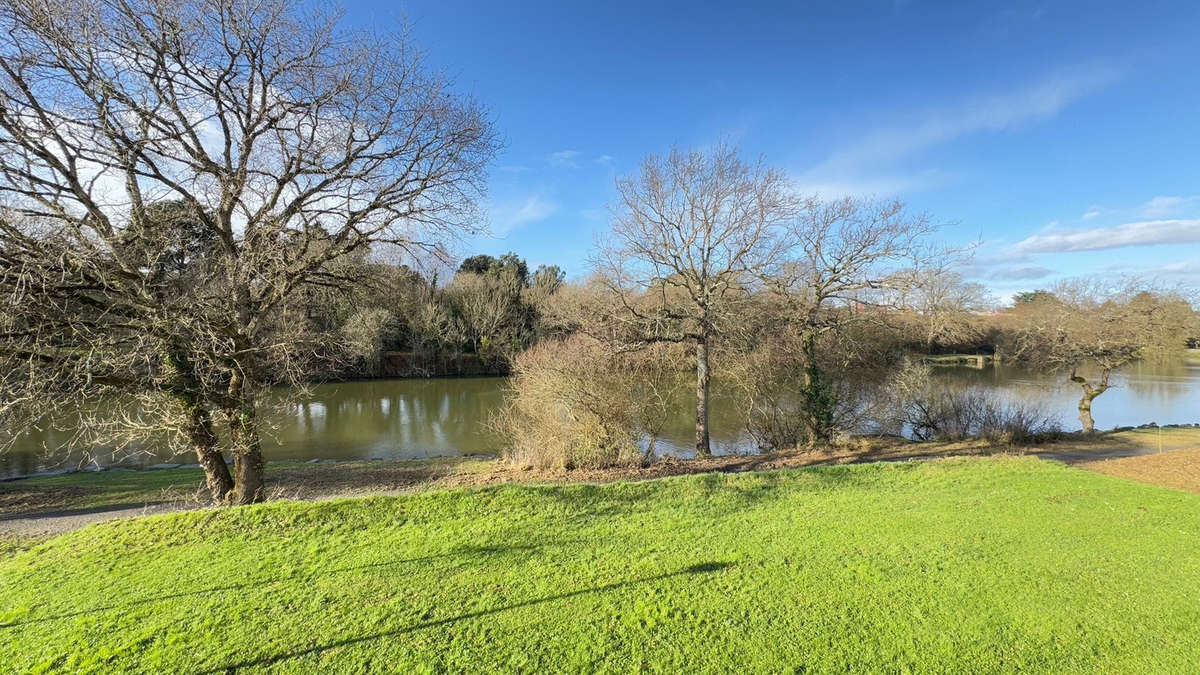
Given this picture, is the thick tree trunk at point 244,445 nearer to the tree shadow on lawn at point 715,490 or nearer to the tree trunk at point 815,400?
the tree shadow on lawn at point 715,490

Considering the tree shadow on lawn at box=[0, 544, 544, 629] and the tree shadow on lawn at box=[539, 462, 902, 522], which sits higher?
the tree shadow on lawn at box=[0, 544, 544, 629]

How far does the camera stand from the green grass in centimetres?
350

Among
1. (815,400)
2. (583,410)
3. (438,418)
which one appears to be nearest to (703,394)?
(815,400)

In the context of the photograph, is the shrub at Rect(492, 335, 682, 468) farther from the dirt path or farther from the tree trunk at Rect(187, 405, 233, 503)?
the tree trunk at Rect(187, 405, 233, 503)

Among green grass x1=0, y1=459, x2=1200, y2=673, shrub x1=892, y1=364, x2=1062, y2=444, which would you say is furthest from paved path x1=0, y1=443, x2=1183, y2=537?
shrub x1=892, y1=364, x2=1062, y2=444

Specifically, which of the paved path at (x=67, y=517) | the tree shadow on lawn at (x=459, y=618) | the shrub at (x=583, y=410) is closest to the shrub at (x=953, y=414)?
the paved path at (x=67, y=517)

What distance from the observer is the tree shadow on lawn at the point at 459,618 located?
3.42m

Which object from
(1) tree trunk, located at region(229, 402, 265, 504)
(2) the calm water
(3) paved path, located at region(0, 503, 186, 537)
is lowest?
(2) the calm water

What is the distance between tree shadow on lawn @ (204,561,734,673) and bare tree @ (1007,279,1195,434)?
59.5 feet

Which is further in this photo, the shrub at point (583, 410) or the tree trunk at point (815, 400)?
the tree trunk at point (815, 400)

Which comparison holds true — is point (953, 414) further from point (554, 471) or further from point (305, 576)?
point (305, 576)

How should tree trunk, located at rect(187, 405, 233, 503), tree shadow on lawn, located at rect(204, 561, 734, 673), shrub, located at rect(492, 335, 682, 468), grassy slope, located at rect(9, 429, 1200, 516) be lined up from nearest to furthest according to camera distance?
1. tree shadow on lawn, located at rect(204, 561, 734, 673)
2. tree trunk, located at rect(187, 405, 233, 503)
3. grassy slope, located at rect(9, 429, 1200, 516)
4. shrub, located at rect(492, 335, 682, 468)

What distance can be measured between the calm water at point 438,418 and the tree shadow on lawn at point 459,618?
27.8 feet

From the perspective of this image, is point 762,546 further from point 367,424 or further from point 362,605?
point 367,424
